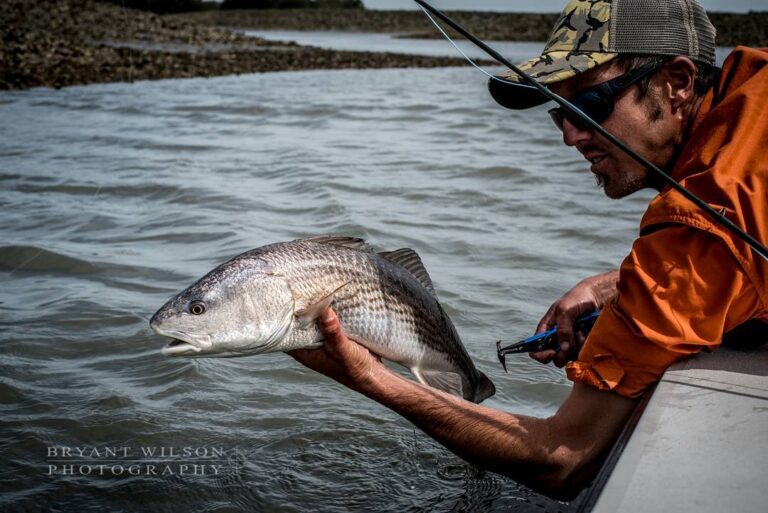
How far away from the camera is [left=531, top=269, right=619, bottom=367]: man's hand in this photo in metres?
3.24

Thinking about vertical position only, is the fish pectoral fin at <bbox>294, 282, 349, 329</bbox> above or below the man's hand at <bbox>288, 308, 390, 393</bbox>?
above

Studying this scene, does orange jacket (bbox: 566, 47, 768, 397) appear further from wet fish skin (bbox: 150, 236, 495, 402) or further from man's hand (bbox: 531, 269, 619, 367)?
wet fish skin (bbox: 150, 236, 495, 402)

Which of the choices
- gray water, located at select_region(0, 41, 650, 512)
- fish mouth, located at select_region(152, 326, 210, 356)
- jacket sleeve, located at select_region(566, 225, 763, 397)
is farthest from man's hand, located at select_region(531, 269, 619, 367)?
fish mouth, located at select_region(152, 326, 210, 356)

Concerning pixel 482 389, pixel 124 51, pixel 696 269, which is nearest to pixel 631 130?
pixel 696 269

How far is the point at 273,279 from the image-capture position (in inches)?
114

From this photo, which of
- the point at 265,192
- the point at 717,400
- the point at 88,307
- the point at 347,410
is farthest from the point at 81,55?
the point at 717,400

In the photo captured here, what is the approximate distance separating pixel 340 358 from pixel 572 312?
975 mm

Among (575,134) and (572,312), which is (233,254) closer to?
(572,312)

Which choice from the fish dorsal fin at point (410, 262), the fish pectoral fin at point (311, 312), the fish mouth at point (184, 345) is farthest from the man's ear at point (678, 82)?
the fish mouth at point (184, 345)

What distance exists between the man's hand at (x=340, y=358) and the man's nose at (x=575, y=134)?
→ 1.00m

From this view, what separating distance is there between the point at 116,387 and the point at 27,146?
8.01m

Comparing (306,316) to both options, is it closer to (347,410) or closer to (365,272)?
(365,272)

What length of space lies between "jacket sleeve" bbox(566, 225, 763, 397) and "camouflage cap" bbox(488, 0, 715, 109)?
670 mm

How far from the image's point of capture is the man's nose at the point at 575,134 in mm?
2910
